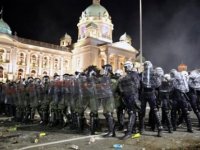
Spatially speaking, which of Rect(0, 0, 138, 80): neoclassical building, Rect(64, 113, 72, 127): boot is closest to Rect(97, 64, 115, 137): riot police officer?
Rect(64, 113, 72, 127): boot

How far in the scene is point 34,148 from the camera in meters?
5.39

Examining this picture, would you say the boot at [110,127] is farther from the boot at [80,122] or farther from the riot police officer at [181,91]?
the riot police officer at [181,91]

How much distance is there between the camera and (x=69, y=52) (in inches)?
2212

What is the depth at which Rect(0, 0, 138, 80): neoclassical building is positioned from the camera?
46.3m

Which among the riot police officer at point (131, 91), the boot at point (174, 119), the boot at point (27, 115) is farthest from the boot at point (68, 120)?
the boot at point (174, 119)

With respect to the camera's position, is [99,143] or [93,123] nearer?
[99,143]

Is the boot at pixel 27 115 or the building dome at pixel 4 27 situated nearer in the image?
the boot at pixel 27 115

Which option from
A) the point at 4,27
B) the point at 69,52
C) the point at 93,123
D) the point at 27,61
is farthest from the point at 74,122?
the point at 69,52

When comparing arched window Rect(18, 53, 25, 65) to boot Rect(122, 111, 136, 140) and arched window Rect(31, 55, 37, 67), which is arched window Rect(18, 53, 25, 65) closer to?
arched window Rect(31, 55, 37, 67)

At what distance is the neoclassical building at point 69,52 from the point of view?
46344mm

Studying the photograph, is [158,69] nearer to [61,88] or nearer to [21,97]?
[61,88]

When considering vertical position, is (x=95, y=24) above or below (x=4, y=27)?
above

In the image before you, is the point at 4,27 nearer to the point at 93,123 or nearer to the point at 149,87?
the point at 93,123

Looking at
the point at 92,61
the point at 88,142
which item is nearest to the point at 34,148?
the point at 88,142
